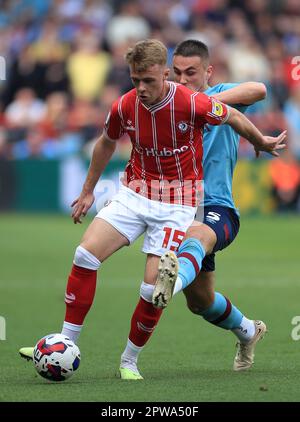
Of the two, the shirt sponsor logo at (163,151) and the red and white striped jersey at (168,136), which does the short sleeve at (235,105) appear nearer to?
the red and white striped jersey at (168,136)

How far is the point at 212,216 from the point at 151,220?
0.48 metres

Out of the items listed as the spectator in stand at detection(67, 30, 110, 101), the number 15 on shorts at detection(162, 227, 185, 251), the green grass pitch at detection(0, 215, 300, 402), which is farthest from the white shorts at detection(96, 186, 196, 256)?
the spectator in stand at detection(67, 30, 110, 101)

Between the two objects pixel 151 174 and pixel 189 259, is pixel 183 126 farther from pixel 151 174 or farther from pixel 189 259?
pixel 189 259

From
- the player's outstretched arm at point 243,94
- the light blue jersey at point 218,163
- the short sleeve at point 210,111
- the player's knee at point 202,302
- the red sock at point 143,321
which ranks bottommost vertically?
the red sock at point 143,321

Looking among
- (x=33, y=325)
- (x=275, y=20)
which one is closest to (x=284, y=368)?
(x=33, y=325)

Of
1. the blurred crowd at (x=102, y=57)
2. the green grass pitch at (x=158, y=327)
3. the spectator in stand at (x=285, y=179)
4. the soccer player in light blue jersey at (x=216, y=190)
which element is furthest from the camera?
the blurred crowd at (x=102, y=57)

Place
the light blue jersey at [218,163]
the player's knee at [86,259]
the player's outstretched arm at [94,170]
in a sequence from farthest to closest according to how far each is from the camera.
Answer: the light blue jersey at [218,163], the player's outstretched arm at [94,170], the player's knee at [86,259]

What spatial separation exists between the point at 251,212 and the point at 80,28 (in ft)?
18.2

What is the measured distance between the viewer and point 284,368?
6922mm

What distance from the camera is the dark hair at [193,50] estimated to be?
7.21 meters

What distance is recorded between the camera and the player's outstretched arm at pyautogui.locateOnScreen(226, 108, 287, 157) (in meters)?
6.68

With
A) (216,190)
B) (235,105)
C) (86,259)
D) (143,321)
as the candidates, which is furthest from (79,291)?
(235,105)

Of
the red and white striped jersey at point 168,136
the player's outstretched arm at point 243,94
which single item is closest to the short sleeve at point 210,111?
the red and white striped jersey at point 168,136

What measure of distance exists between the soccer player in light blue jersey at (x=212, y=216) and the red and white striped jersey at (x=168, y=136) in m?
0.24
